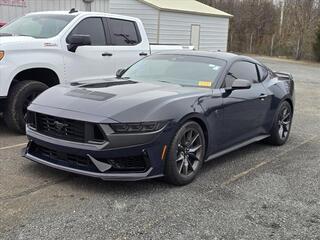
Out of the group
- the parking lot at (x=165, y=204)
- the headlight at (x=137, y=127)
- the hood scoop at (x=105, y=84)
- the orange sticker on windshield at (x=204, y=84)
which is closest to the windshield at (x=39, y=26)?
the hood scoop at (x=105, y=84)

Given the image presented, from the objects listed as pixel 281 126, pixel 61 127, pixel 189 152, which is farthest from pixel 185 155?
pixel 281 126

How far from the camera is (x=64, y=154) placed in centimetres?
448

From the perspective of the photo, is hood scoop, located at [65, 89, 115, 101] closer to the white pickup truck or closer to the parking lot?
the parking lot

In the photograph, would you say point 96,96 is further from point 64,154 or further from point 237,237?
point 237,237

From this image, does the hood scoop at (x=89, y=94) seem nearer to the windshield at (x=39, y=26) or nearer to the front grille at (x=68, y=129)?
the front grille at (x=68, y=129)

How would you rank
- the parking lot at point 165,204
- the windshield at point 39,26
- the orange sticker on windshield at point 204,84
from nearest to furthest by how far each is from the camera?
1. the parking lot at point 165,204
2. the orange sticker on windshield at point 204,84
3. the windshield at point 39,26

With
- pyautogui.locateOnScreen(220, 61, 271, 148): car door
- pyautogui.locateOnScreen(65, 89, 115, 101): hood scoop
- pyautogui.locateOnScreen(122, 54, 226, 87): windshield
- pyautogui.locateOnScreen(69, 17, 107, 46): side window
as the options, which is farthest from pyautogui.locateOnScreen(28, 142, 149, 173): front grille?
pyautogui.locateOnScreen(69, 17, 107, 46): side window

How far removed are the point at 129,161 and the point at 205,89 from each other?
1492 mm

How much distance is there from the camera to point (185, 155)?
15.7 feet

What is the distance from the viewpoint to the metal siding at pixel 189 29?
22000 millimetres

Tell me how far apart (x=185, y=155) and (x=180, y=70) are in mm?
1454

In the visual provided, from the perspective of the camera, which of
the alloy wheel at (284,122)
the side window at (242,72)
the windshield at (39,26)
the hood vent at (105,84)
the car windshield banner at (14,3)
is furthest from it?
the car windshield banner at (14,3)

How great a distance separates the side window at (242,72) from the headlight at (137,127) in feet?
5.21

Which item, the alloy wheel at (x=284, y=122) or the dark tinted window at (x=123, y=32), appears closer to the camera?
the alloy wheel at (x=284, y=122)
